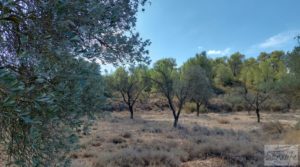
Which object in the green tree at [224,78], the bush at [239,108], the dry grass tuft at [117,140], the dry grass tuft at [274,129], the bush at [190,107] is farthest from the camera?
the green tree at [224,78]

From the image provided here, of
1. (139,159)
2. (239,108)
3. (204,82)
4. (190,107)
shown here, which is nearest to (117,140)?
(139,159)

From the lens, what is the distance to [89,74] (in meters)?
2.46

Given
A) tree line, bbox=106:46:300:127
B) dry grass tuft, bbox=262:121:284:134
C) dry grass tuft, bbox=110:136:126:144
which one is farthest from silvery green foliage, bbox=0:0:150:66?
dry grass tuft, bbox=262:121:284:134

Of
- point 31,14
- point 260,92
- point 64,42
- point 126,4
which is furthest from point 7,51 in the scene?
point 260,92

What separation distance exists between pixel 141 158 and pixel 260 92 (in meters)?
26.5

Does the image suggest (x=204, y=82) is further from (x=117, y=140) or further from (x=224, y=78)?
(x=224, y=78)

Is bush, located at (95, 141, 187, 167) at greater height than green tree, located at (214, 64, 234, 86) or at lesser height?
lesser

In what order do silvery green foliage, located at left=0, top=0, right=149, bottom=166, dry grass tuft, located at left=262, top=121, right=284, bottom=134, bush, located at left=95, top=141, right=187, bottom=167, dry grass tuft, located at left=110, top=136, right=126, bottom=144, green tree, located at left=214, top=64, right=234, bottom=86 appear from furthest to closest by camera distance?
green tree, located at left=214, top=64, right=234, bottom=86, dry grass tuft, located at left=262, top=121, right=284, bottom=134, dry grass tuft, located at left=110, top=136, right=126, bottom=144, bush, located at left=95, top=141, right=187, bottom=167, silvery green foliage, located at left=0, top=0, right=149, bottom=166

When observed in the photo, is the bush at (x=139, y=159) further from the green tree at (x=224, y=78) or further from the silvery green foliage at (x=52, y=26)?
the green tree at (x=224, y=78)

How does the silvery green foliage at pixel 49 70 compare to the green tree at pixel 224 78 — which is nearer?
the silvery green foliage at pixel 49 70

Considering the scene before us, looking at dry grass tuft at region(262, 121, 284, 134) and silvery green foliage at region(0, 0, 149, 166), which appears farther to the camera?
dry grass tuft at region(262, 121, 284, 134)

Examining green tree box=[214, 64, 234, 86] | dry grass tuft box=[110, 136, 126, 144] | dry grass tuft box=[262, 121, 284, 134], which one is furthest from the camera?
green tree box=[214, 64, 234, 86]

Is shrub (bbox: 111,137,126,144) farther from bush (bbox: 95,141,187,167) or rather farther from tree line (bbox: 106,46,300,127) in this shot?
bush (bbox: 95,141,187,167)

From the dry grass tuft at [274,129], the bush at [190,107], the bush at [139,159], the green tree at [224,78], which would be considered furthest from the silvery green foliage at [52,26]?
the green tree at [224,78]
